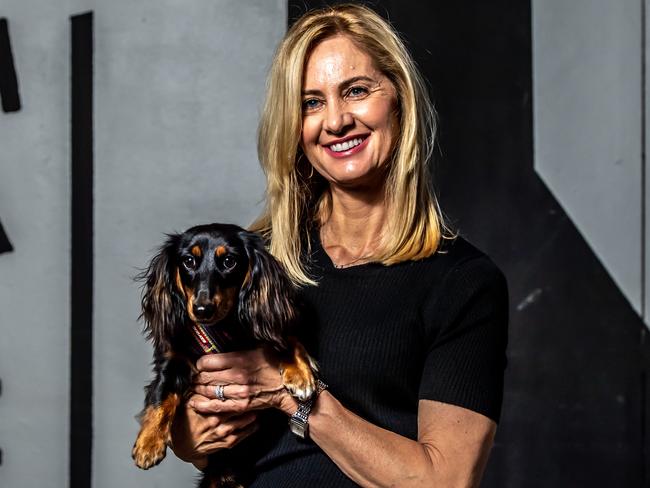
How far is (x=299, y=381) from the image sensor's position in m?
1.73

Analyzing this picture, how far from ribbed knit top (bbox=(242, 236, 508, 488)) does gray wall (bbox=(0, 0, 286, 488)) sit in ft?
5.66

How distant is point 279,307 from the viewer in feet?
6.34

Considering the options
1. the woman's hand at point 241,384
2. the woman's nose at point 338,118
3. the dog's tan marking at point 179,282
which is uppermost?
the woman's nose at point 338,118

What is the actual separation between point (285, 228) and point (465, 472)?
723mm

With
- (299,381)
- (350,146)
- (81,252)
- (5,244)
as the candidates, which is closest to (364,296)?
(299,381)

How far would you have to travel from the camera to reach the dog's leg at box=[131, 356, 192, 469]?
181cm

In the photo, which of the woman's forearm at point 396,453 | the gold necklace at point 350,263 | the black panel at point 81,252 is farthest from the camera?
the black panel at point 81,252

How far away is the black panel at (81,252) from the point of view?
12.0 feet

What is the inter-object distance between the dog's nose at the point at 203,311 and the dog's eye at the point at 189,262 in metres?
0.16

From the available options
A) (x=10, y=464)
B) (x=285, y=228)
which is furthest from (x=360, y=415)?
(x=10, y=464)

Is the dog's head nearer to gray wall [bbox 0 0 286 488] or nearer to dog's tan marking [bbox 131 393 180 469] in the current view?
dog's tan marking [bbox 131 393 180 469]

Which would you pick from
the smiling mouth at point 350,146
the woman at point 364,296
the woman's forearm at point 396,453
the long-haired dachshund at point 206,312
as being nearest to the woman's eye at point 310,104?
the woman at point 364,296

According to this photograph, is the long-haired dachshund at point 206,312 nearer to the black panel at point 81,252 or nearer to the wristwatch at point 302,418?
the wristwatch at point 302,418

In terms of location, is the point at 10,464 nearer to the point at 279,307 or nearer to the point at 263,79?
the point at 263,79
